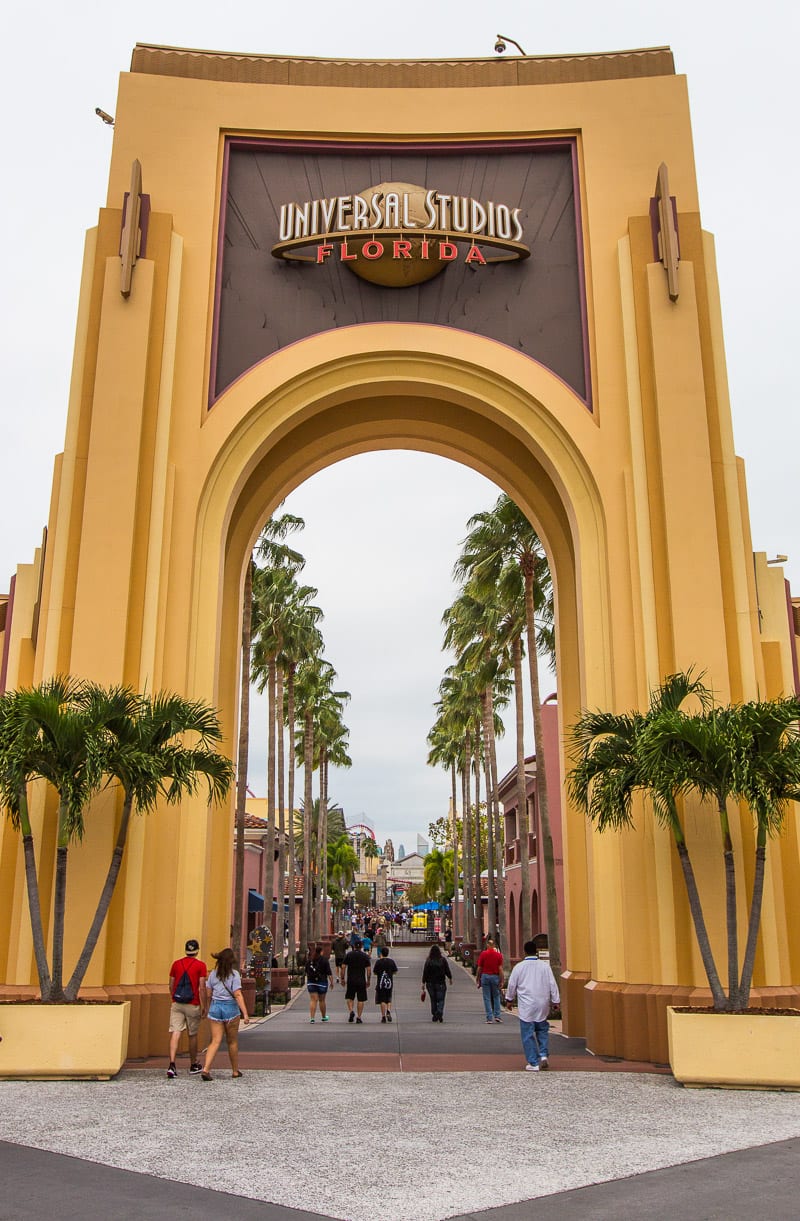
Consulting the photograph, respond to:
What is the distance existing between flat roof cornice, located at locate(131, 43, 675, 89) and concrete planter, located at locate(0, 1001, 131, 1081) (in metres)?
15.8

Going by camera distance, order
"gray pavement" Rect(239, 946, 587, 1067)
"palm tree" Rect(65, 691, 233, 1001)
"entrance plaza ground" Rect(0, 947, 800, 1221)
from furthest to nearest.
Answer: "gray pavement" Rect(239, 946, 587, 1067) → "palm tree" Rect(65, 691, 233, 1001) → "entrance plaza ground" Rect(0, 947, 800, 1221)

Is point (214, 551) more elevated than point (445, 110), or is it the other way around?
point (445, 110)

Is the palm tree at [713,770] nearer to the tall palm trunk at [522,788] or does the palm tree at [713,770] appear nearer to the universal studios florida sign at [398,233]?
the universal studios florida sign at [398,233]

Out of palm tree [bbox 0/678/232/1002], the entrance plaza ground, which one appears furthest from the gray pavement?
palm tree [bbox 0/678/232/1002]

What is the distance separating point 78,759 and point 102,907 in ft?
6.66

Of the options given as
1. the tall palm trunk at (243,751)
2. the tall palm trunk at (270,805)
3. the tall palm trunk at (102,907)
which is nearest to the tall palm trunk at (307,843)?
the tall palm trunk at (270,805)

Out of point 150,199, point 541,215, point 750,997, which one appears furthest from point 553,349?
point 750,997

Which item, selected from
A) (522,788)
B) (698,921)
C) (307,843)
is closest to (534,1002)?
(698,921)

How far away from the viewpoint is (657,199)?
675 inches

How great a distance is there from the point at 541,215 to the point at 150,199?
6.89 m

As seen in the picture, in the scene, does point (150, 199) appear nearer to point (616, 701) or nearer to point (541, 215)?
point (541, 215)

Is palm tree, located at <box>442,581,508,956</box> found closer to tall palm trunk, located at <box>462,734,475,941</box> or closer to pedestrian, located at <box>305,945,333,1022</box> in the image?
tall palm trunk, located at <box>462,734,475,941</box>

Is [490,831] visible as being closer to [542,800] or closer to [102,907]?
[542,800]

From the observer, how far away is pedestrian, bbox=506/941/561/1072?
13062 mm
